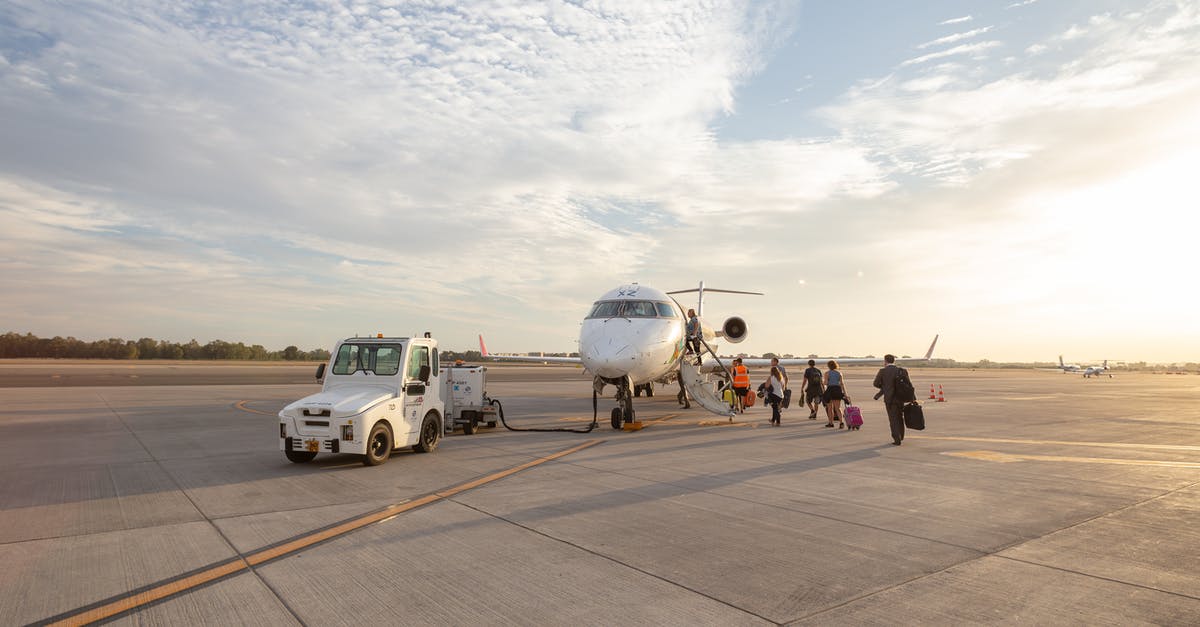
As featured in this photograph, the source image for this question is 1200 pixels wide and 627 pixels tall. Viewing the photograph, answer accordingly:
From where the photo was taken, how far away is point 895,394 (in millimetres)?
12672

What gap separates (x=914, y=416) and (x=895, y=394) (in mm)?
586

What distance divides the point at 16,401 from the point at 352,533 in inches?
923

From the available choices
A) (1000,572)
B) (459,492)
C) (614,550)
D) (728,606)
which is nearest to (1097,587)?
(1000,572)

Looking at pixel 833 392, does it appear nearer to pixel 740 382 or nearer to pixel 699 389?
pixel 699 389

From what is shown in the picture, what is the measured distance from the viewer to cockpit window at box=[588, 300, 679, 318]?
1688 centimetres

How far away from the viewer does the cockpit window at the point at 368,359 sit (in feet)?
35.9

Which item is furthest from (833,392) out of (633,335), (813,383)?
(633,335)

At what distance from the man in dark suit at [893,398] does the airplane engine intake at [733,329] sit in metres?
11.6

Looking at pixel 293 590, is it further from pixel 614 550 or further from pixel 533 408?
pixel 533 408

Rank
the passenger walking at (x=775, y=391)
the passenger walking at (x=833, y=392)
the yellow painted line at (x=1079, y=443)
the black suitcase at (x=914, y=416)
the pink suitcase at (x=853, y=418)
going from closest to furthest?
the black suitcase at (x=914, y=416) → the yellow painted line at (x=1079, y=443) → the pink suitcase at (x=853, y=418) → the passenger walking at (x=833, y=392) → the passenger walking at (x=775, y=391)

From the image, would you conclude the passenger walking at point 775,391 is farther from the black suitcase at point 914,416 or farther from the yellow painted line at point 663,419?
the black suitcase at point 914,416

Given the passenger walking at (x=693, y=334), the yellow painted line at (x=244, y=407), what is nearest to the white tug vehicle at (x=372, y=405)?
the yellow painted line at (x=244, y=407)

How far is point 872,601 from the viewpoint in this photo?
14.4ft

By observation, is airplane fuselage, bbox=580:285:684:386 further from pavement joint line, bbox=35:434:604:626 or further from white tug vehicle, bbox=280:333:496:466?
pavement joint line, bbox=35:434:604:626
